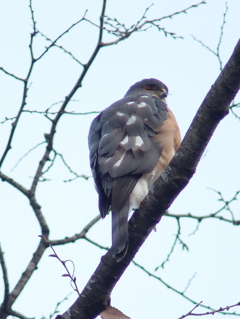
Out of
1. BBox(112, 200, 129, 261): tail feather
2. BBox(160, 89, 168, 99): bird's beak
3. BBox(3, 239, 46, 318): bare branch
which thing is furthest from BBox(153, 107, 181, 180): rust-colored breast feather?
BBox(160, 89, 168, 99): bird's beak

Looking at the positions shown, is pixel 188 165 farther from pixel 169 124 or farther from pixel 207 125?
pixel 169 124

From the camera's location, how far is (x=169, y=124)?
4.33 metres

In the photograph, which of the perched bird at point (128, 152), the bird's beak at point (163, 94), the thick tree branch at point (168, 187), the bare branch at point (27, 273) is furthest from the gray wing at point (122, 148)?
the bird's beak at point (163, 94)

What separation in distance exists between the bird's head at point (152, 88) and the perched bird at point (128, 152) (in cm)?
153

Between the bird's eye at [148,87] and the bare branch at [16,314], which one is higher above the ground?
the bird's eye at [148,87]

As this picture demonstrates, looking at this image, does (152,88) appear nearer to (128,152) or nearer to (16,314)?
(128,152)

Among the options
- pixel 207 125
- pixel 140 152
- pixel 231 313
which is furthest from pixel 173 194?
pixel 231 313

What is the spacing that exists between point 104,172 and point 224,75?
1477mm

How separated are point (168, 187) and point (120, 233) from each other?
49 cm

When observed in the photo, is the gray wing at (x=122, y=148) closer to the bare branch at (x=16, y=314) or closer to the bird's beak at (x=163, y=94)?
the bare branch at (x=16, y=314)

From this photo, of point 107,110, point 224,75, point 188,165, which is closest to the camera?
point 224,75

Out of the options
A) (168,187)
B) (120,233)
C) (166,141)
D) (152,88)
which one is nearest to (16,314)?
(120,233)

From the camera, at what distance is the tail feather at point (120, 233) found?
299 centimetres

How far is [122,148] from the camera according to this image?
3.93 metres
